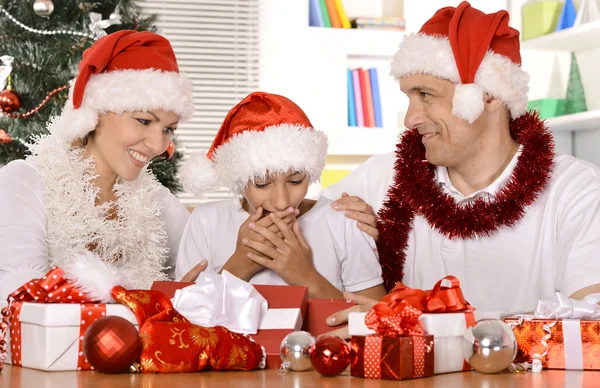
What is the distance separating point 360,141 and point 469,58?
2.67 meters

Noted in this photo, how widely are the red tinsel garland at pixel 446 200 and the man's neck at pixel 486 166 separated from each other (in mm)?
48

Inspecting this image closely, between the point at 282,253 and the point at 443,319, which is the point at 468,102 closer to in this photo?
the point at 282,253

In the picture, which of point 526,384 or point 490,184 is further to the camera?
point 490,184

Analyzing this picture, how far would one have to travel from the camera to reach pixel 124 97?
2.07m

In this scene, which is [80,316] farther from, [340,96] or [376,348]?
[340,96]

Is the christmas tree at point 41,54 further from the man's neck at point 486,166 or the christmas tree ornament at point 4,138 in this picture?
the man's neck at point 486,166

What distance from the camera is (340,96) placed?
472 cm

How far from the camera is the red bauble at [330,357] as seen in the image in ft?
3.95

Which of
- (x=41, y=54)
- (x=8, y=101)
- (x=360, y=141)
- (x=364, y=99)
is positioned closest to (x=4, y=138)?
(x=8, y=101)

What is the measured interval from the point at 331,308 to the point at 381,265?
0.65 meters

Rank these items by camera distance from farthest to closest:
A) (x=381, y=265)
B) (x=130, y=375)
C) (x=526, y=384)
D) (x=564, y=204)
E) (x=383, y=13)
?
(x=383, y=13) → (x=381, y=265) → (x=564, y=204) → (x=130, y=375) → (x=526, y=384)

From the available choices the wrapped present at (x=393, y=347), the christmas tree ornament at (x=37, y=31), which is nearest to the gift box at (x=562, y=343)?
the wrapped present at (x=393, y=347)

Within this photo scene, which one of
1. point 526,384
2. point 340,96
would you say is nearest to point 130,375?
point 526,384

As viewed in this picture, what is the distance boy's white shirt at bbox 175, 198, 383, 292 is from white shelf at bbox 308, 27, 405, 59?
281cm
